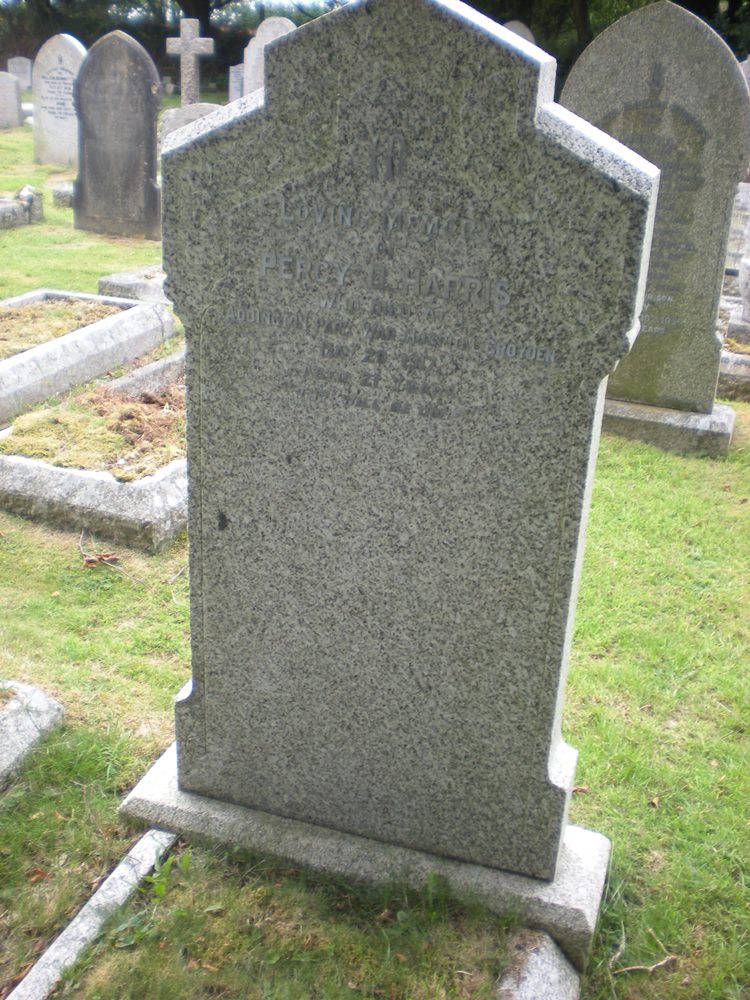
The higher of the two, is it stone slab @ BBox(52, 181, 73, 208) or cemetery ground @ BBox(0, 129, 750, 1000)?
stone slab @ BBox(52, 181, 73, 208)

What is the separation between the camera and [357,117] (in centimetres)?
211

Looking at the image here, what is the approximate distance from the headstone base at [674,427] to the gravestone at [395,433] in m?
3.84

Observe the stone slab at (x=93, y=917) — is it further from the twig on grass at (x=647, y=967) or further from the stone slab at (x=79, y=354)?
the stone slab at (x=79, y=354)

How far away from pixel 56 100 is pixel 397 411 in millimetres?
15159

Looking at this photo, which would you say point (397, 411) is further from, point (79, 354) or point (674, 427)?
point (79, 354)

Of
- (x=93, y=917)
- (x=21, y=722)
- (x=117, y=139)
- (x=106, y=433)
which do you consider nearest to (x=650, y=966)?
(x=93, y=917)

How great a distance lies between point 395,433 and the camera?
2.32m

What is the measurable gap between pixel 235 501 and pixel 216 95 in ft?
104

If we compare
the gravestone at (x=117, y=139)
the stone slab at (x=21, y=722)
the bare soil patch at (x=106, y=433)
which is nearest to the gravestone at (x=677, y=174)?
the bare soil patch at (x=106, y=433)

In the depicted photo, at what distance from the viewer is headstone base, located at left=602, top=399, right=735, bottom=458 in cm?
605

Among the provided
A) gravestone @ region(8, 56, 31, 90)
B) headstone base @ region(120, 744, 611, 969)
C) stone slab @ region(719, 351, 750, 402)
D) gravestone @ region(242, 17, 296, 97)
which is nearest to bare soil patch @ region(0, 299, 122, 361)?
headstone base @ region(120, 744, 611, 969)

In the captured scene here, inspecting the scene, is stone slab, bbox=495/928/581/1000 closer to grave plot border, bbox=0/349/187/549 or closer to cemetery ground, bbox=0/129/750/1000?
cemetery ground, bbox=0/129/750/1000

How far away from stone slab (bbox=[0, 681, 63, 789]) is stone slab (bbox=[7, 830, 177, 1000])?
1.90ft

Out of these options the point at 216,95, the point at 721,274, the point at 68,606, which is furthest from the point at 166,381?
the point at 216,95
